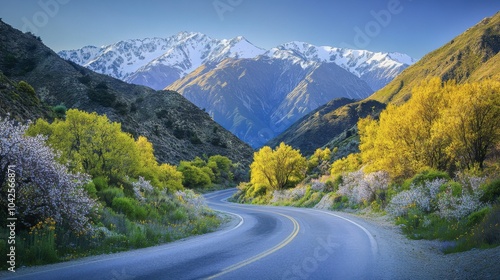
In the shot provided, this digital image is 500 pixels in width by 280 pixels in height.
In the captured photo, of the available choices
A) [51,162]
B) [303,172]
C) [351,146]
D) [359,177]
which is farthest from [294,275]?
[351,146]

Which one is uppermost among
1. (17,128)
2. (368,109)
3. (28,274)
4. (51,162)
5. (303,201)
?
(368,109)

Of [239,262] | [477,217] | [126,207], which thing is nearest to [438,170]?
[477,217]

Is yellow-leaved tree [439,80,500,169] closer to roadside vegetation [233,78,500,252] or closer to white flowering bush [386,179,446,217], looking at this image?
roadside vegetation [233,78,500,252]

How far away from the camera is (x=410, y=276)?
24.8 feet

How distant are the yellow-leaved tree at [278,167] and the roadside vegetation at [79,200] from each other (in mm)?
25723

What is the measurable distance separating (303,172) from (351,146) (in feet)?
52.7

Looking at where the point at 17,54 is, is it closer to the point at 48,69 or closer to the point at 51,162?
the point at 48,69

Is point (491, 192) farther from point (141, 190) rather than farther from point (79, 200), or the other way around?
point (141, 190)

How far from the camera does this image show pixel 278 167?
4719 centimetres

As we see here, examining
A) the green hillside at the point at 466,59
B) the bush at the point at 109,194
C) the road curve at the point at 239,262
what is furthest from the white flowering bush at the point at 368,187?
the green hillside at the point at 466,59

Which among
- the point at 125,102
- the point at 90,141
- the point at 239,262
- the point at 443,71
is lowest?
the point at 239,262

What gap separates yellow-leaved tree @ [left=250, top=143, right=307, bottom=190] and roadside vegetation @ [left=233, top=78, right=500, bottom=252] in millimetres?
14817

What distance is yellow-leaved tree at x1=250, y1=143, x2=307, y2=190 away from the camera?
47.1 metres

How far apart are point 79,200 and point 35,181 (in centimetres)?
131
